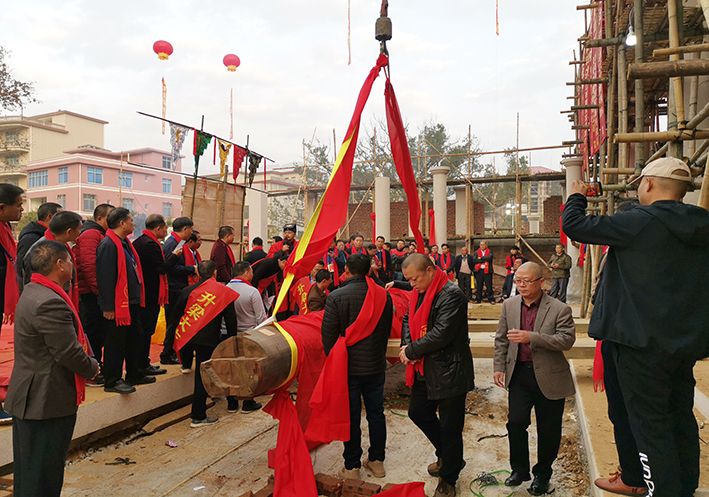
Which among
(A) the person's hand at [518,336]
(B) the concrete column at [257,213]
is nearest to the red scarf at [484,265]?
(B) the concrete column at [257,213]

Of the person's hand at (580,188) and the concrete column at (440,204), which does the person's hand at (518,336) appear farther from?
the concrete column at (440,204)

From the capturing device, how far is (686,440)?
7.33 feet

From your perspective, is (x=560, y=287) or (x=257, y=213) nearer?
(x=560, y=287)

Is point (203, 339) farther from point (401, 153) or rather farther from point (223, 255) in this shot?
point (401, 153)

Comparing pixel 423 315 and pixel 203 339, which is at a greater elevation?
pixel 423 315

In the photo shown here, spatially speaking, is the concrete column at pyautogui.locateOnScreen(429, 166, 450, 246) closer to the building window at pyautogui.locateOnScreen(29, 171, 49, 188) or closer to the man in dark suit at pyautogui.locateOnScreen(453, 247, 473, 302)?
the man in dark suit at pyautogui.locateOnScreen(453, 247, 473, 302)

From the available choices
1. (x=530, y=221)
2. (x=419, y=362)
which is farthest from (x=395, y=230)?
(x=419, y=362)

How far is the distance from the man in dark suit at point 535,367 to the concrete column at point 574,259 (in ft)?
30.2

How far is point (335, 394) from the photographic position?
3402 mm

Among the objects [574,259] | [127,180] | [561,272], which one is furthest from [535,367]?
[127,180]

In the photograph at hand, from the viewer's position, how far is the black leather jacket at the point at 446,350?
3.13 m

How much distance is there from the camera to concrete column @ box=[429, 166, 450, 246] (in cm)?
1559

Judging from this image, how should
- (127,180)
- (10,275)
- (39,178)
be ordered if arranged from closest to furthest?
(10,275) → (39,178) → (127,180)

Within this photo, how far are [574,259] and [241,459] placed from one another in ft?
37.3
